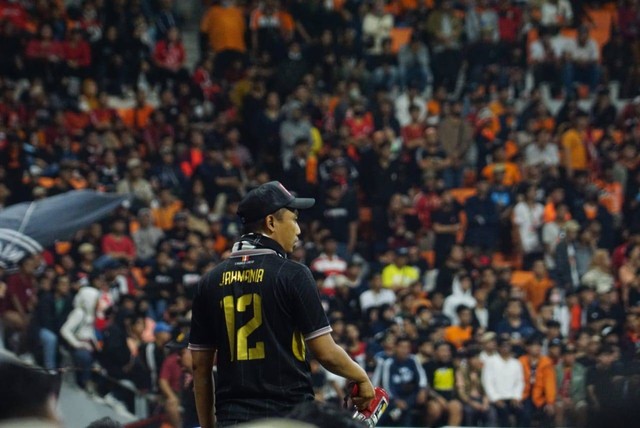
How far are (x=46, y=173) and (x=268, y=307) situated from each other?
11.8 metres

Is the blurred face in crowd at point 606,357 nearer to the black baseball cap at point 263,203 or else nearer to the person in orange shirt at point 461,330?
the person in orange shirt at point 461,330

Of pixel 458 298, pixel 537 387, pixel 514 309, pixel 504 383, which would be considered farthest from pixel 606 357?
pixel 458 298

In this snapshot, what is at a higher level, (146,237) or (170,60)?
(170,60)

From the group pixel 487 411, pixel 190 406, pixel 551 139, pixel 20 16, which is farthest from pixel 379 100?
pixel 190 406

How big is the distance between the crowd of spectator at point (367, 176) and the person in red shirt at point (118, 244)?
28mm

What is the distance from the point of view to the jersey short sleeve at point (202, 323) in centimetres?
552

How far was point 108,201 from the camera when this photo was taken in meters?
14.0

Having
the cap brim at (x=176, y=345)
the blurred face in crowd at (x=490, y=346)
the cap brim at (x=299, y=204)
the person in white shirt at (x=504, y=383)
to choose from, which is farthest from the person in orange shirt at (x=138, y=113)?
the cap brim at (x=299, y=204)

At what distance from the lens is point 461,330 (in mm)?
14516

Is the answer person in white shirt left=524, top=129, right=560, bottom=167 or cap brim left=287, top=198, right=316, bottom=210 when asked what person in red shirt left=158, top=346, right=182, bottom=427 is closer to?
cap brim left=287, top=198, right=316, bottom=210

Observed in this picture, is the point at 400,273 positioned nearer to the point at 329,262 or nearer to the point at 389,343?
the point at 329,262

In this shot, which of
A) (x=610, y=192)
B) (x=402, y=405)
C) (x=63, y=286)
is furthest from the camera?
(x=610, y=192)

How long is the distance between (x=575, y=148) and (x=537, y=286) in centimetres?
348

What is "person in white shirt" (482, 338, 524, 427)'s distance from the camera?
44.1 ft
